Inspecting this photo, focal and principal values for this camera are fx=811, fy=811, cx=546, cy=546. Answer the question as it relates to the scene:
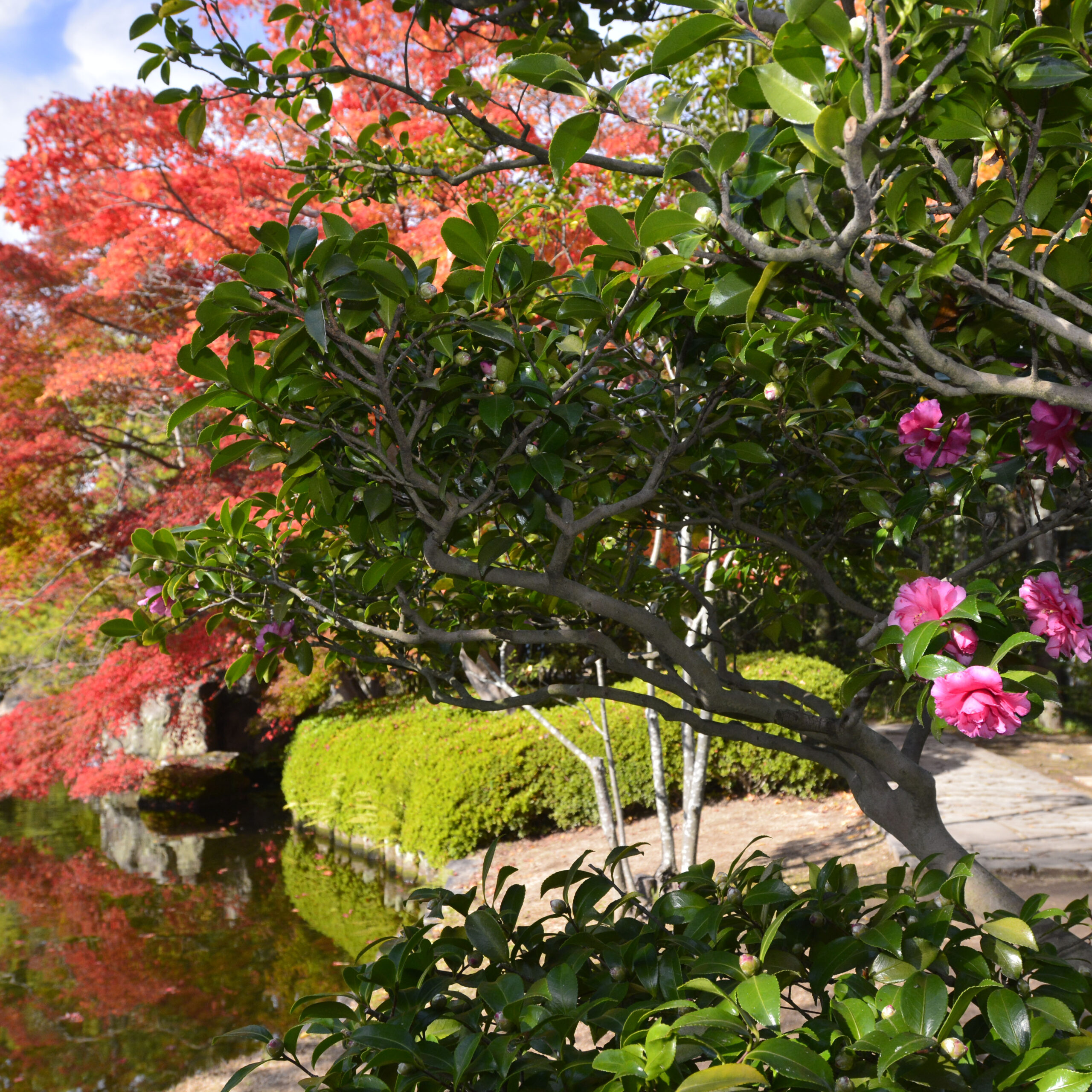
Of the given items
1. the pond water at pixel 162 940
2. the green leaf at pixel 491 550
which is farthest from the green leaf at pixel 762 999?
the pond water at pixel 162 940

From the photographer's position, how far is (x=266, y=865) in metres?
7.44

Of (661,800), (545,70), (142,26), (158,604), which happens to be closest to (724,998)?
(545,70)

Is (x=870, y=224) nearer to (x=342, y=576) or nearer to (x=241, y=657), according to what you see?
(x=342, y=576)

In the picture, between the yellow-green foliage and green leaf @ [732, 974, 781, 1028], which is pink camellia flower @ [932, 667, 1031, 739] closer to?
green leaf @ [732, 974, 781, 1028]

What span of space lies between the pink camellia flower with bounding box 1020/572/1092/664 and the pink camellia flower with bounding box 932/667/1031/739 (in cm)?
15

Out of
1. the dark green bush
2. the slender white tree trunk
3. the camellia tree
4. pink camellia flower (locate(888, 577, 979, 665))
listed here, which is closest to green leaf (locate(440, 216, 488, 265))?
the camellia tree

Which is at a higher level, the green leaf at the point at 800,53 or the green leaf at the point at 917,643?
the green leaf at the point at 800,53

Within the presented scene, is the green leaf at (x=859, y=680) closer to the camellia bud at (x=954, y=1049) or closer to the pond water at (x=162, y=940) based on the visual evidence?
the camellia bud at (x=954, y=1049)

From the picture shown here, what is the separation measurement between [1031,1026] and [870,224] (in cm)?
91

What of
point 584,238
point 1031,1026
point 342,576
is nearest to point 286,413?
point 342,576

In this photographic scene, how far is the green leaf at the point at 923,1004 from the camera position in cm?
88

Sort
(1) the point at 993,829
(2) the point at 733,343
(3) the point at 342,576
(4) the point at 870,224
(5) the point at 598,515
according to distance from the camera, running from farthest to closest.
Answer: (1) the point at 993,829, (3) the point at 342,576, (5) the point at 598,515, (2) the point at 733,343, (4) the point at 870,224

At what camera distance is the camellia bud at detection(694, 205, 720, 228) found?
30.6 inches

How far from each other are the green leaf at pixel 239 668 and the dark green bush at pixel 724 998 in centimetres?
65
